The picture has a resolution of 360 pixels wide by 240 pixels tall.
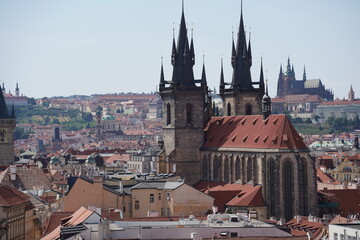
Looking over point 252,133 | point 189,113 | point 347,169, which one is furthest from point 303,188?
point 347,169

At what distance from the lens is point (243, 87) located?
111562 millimetres

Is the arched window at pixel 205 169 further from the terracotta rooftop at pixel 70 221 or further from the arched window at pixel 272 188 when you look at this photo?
the terracotta rooftop at pixel 70 221

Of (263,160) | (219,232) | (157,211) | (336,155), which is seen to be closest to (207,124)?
(263,160)

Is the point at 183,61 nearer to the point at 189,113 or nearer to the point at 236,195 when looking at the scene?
the point at 189,113

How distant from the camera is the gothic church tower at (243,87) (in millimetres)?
111500

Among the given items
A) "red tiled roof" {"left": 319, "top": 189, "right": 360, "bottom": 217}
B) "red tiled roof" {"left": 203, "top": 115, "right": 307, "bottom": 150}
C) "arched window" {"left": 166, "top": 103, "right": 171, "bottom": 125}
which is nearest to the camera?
"red tiled roof" {"left": 203, "top": 115, "right": 307, "bottom": 150}

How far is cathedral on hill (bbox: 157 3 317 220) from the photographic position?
91.2 m

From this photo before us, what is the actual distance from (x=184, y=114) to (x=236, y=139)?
28.0ft

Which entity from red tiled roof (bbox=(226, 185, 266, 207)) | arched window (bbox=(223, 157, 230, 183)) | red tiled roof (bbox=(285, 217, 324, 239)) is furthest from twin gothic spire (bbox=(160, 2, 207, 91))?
red tiled roof (bbox=(285, 217, 324, 239))

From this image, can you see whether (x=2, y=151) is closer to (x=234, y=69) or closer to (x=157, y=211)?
(x=234, y=69)

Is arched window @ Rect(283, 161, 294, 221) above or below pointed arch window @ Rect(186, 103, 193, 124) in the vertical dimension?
below

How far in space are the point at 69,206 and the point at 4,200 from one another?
46.6 feet

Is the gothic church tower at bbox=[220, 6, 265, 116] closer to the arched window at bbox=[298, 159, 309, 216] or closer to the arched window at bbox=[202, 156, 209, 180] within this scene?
the arched window at bbox=[202, 156, 209, 180]

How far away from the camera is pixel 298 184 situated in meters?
90.9
